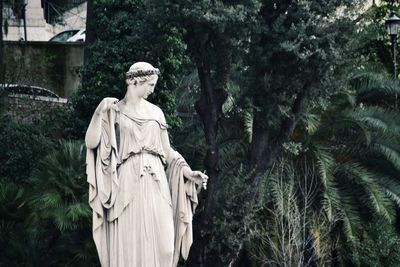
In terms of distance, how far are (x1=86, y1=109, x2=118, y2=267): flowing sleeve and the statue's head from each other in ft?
1.42

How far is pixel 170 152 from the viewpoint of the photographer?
14008 mm

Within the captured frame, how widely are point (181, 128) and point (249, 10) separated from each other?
5378 millimetres

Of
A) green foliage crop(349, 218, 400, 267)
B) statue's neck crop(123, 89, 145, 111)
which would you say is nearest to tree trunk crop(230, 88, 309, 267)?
green foliage crop(349, 218, 400, 267)

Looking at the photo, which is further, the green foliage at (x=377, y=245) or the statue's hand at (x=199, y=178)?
the green foliage at (x=377, y=245)

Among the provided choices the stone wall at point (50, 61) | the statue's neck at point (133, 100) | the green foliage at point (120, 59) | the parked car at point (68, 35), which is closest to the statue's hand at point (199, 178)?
the statue's neck at point (133, 100)

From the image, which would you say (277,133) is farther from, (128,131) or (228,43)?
(128,131)

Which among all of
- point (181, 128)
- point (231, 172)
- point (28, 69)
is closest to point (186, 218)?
point (231, 172)

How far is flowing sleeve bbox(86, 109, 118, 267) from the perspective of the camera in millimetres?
13500

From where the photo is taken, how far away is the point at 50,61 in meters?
32.0

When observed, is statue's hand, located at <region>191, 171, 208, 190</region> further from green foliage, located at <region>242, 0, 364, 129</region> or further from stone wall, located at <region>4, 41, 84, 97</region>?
stone wall, located at <region>4, 41, 84, 97</region>

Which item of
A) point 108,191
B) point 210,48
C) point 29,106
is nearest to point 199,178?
point 108,191

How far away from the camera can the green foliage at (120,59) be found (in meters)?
22.6

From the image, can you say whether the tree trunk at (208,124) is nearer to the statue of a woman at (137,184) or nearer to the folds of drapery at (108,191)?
the statue of a woman at (137,184)

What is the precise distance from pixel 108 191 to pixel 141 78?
1366 millimetres
